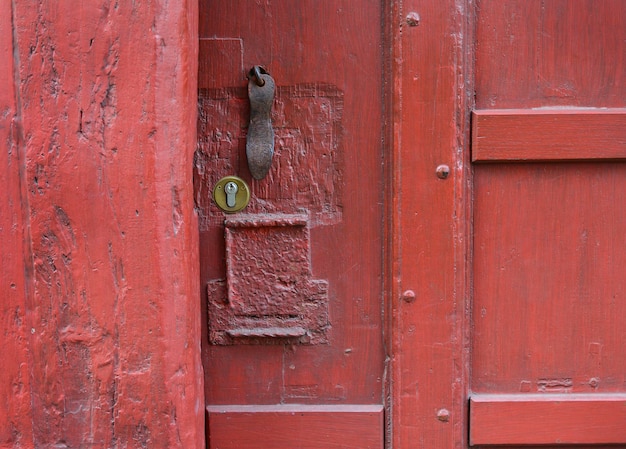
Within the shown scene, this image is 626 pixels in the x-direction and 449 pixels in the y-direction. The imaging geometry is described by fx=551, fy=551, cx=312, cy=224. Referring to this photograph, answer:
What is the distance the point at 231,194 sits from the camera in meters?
0.95

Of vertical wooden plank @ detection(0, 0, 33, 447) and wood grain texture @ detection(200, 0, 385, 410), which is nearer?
vertical wooden plank @ detection(0, 0, 33, 447)

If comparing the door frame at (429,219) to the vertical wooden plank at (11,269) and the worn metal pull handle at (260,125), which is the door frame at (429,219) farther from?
the vertical wooden plank at (11,269)

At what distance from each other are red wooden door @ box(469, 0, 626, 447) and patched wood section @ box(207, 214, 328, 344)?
0.30 meters

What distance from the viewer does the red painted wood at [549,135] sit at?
920 millimetres

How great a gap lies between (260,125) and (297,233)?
196 millimetres

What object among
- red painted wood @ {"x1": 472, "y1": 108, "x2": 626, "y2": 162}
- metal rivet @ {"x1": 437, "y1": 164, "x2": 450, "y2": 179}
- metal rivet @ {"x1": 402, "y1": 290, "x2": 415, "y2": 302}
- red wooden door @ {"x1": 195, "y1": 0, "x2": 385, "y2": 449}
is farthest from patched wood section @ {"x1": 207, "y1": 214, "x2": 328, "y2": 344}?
red painted wood @ {"x1": 472, "y1": 108, "x2": 626, "y2": 162}

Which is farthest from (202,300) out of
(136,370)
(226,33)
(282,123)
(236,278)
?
(226,33)

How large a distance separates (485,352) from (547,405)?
5.5 inches

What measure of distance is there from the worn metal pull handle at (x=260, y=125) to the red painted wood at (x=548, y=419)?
0.55 metres

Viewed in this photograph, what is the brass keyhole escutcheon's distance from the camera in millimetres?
954

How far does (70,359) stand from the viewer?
796 millimetres

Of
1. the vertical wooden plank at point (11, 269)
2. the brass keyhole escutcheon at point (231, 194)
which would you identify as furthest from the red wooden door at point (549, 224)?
the vertical wooden plank at point (11, 269)

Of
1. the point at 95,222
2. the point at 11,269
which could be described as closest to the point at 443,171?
the point at 95,222

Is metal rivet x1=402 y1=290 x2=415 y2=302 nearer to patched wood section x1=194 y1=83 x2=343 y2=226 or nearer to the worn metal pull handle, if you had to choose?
patched wood section x1=194 y1=83 x2=343 y2=226
